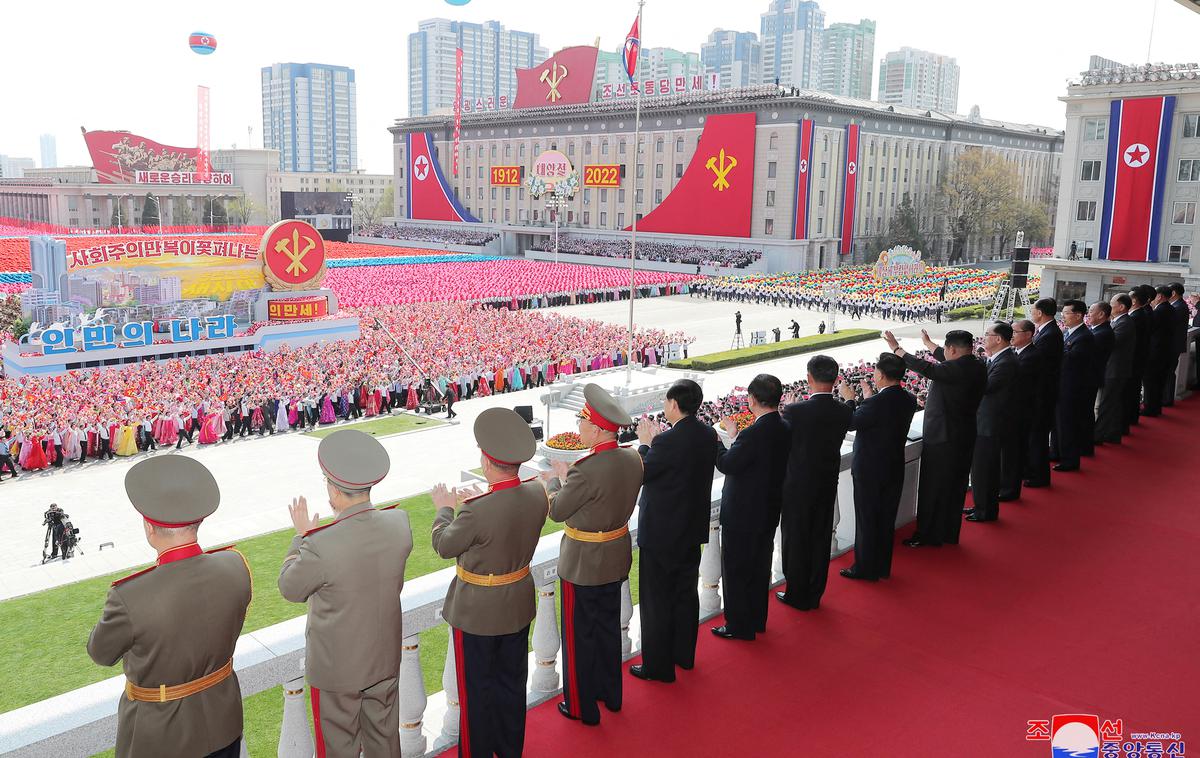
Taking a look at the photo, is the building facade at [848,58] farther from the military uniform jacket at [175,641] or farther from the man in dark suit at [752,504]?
the military uniform jacket at [175,641]

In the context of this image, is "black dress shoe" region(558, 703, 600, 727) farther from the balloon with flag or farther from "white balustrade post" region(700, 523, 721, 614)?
the balloon with flag

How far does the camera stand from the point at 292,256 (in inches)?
1309

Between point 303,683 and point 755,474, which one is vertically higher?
point 755,474

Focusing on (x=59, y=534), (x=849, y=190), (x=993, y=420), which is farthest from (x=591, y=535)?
(x=849, y=190)

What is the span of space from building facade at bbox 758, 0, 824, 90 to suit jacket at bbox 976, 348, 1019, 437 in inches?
7595

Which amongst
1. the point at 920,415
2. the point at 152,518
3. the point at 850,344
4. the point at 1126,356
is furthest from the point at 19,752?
the point at 850,344

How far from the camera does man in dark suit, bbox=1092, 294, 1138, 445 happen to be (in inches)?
415

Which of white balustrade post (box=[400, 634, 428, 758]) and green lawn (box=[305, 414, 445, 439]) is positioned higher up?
white balustrade post (box=[400, 634, 428, 758])

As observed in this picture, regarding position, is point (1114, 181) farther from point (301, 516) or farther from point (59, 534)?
point (301, 516)

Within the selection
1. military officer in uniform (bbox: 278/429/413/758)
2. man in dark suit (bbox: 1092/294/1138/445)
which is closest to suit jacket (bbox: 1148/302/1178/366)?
man in dark suit (bbox: 1092/294/1138/445)

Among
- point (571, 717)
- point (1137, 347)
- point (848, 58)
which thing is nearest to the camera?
point (571, 717)

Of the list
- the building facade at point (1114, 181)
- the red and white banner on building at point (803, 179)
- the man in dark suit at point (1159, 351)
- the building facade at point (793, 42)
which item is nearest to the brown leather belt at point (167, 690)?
the man in dark suit at point (1159, 351)

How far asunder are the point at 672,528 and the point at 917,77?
7679 inches

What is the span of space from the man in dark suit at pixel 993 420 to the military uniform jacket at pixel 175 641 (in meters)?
6.44
